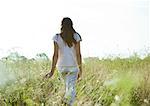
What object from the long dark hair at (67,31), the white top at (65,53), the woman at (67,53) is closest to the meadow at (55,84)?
the woman at (67,53)

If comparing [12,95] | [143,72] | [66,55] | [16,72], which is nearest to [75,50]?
[66,55]

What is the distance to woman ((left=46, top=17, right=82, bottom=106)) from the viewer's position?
5203 millimetres

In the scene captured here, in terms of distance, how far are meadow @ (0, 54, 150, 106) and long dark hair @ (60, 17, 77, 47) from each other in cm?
41

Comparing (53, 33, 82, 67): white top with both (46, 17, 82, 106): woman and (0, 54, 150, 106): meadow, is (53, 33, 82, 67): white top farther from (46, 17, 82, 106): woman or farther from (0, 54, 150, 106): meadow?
(0, 54, 150, 106): meadow

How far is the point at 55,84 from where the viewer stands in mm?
5941

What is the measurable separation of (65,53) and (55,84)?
2.55 feet

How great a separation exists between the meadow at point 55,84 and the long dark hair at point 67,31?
1.35 feet

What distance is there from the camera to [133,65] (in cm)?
836

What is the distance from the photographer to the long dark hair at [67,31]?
5227mm

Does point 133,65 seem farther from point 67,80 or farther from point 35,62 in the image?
point 67,80

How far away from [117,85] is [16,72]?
374 cm

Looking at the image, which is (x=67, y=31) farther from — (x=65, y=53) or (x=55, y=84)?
(x=55, y=84)

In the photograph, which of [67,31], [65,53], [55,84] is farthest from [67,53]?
[55,84]

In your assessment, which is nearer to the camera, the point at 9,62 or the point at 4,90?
the point at 4,90
